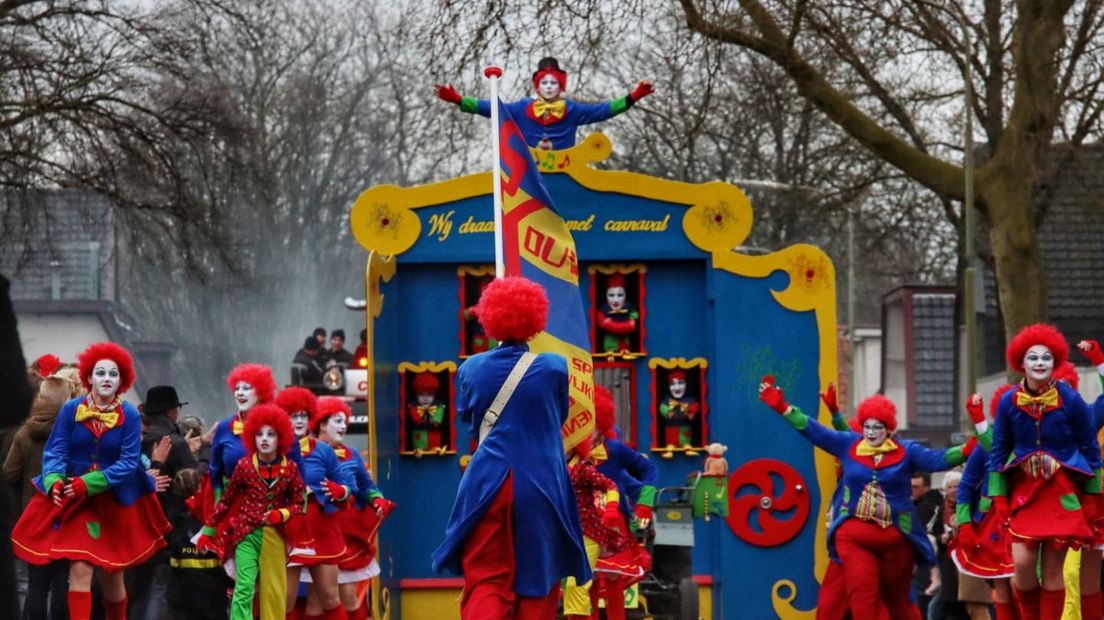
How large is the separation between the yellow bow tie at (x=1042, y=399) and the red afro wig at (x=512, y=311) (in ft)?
14.0

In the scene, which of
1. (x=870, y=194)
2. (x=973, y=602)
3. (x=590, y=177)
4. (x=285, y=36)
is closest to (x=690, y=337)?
(x=590, y=177)

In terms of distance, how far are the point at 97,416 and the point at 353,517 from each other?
2.70m

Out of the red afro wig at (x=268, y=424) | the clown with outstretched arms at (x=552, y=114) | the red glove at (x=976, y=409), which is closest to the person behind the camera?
the red afro wig at (x=268, y=424)

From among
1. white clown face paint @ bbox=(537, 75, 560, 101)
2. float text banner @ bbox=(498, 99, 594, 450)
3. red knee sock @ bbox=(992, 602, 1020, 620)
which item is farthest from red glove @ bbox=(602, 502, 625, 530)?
white clown face paint @ bbox=(537, 75, 560, 101)

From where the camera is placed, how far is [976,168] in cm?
2562

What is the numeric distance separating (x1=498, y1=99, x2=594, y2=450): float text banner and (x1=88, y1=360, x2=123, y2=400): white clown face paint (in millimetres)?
2513

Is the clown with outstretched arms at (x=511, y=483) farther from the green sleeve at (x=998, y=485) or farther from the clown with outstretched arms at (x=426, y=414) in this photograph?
the clown with outstretched arms at (x=426, y=414)

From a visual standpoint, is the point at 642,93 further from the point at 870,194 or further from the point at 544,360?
the point at 870,194

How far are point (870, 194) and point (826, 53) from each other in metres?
7.33

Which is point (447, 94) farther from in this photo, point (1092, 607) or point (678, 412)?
point (1092, 607)

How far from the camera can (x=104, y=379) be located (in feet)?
44.4

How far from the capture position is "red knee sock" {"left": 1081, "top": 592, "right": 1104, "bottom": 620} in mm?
13336

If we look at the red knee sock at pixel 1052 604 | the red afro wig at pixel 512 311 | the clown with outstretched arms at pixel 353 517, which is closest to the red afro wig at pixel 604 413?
the clown with outstretched arms at pixel 353 517

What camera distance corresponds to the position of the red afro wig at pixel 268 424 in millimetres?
→ 13922
